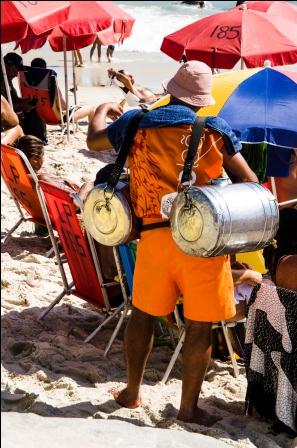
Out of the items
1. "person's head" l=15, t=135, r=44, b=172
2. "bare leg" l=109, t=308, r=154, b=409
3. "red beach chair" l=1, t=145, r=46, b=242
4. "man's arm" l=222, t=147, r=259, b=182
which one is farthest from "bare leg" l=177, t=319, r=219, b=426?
"person's head" l=15, t=135, r=44, b=172

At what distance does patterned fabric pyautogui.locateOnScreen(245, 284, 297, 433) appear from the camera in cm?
336

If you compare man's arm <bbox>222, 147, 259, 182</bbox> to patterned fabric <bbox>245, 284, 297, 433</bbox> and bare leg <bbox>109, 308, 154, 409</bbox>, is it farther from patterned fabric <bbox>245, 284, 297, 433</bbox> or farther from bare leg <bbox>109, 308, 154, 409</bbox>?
bare leg <bbox>109, 308, 154, 409</bbox>

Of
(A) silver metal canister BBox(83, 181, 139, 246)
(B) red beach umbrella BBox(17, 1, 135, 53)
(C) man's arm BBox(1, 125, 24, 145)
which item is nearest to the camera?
(A) silver metal canister BBox(83, 181, 139, 246)

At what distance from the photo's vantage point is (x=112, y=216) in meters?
3.34

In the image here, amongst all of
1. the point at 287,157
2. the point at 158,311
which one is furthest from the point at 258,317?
the point at 287,157

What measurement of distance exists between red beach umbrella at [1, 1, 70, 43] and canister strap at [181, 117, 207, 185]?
4.09 metres

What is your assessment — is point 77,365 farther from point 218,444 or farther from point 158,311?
point 218,444

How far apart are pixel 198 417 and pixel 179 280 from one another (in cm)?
64

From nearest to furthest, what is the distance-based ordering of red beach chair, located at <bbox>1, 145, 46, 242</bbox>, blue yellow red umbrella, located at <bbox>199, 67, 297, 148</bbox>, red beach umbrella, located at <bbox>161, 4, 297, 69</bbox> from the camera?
blue yellow red umbrella, located at <bbox>199, 67, 297, 148</bbox>
red beach chair, located at <bbox>1, 145, 46, 242</bbox>
red beach umbrella, located at <bbox>161, 4, 297, 69</bbox>

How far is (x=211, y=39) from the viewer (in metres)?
7.81

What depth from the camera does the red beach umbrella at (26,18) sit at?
718cm

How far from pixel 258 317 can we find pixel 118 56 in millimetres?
24494

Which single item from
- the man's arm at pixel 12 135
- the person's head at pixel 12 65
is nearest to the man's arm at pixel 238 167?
the man's arm at pixel 12 135

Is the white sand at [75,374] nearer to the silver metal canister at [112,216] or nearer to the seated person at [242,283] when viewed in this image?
the seated person at [242,283]
